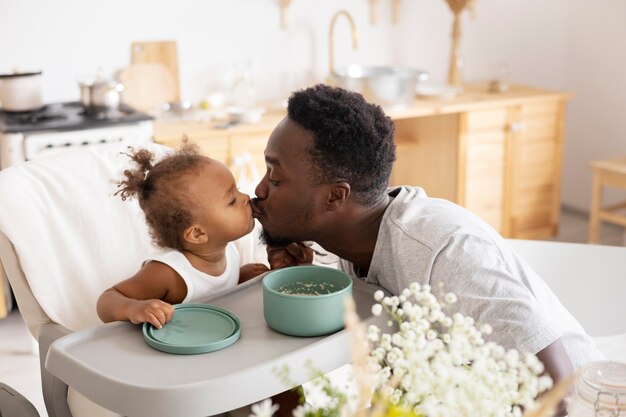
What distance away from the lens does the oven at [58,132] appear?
3195mm

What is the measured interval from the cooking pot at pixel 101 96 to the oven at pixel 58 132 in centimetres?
3

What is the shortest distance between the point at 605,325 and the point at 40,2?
2.78m

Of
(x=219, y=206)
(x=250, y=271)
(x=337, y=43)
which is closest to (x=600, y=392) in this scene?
(x=219, y=206)

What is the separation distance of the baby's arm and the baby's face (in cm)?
12

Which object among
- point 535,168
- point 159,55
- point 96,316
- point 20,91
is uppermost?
point 159,55

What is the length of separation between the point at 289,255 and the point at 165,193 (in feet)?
1.01

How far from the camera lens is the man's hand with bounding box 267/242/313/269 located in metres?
1.82

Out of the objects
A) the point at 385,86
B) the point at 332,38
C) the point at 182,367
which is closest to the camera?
the point at 182,367

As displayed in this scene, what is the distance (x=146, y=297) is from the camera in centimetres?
165

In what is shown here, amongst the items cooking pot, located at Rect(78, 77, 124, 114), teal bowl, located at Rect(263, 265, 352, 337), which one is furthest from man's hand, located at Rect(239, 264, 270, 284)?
cooking pot, located at Rect(78, 77, 124, 114)

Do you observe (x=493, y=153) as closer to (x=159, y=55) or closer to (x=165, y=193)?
(x=159, y=55)

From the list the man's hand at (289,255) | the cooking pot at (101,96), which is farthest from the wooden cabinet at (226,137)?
the man's hand at (289,255)

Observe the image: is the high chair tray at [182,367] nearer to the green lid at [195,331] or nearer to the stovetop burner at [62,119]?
the green lid at [195,331]

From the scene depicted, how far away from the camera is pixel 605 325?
214 centimetres
